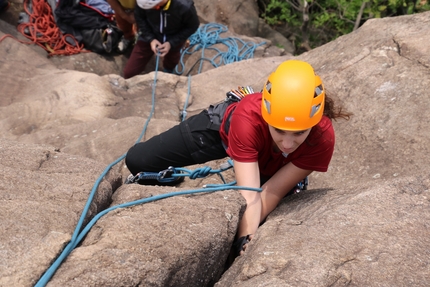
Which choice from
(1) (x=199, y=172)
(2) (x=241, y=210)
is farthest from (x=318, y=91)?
(1) (x=199, y=172)

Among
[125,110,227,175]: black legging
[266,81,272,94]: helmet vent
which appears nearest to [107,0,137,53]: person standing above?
[125,110,227,175]: black legging

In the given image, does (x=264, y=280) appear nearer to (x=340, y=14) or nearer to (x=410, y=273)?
(x=410, y=273)

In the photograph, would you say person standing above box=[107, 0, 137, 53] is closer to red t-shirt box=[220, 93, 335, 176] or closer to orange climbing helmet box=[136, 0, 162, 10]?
orange climbing helmet box=[136, 0, 162, 10]

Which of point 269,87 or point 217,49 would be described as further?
point 217,49

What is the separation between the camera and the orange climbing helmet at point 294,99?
229 centimetres

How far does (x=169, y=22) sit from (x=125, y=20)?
1.14 m

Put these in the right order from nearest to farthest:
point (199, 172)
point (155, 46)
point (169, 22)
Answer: point (199, 172) < point (169, 22) < point (155, 46)

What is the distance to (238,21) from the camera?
851cm

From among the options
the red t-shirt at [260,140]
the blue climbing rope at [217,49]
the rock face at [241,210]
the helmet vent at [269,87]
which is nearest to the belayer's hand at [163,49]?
the blue climbing rope at [217,49]

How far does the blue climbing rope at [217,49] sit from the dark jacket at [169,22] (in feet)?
3.11

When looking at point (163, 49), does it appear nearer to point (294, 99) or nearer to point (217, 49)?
point (217, 49)

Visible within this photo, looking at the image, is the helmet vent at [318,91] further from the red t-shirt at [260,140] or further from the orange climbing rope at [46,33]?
the orange climbing rope at [46,33]

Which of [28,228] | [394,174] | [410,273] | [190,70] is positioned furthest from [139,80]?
[410,273]

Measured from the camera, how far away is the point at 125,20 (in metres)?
6.45
